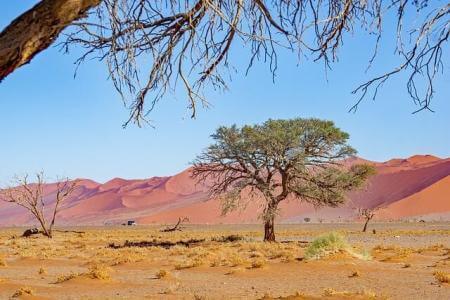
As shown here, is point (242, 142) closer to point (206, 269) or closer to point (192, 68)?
point (206, 269)

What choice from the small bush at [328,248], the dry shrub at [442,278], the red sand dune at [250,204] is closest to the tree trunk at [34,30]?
the dry shrub at [442,278]

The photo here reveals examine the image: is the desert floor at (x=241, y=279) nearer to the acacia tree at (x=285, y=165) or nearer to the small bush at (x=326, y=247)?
the small bush at (x=326, y=247)

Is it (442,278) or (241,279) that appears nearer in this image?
(442,278)

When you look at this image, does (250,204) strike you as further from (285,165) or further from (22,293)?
(22,293)

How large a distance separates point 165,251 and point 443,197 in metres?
93.5

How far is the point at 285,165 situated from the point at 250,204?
101099mm

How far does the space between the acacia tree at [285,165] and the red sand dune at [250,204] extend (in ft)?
138

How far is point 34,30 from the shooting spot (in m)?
2.84

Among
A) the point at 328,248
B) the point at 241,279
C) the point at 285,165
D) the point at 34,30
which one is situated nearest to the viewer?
the point at 34,30

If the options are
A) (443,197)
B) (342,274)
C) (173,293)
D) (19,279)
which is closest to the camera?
(173,293)

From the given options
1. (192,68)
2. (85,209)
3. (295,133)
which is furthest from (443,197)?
(192,68)

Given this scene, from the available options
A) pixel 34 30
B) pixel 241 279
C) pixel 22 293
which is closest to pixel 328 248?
pixel 241 279

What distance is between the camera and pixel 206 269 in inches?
688

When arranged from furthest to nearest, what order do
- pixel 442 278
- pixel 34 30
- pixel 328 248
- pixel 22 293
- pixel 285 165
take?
pixel 285 165 → pixel 328 248 → pixel 442 278 → pixel 22 293 → pixel 34 30
